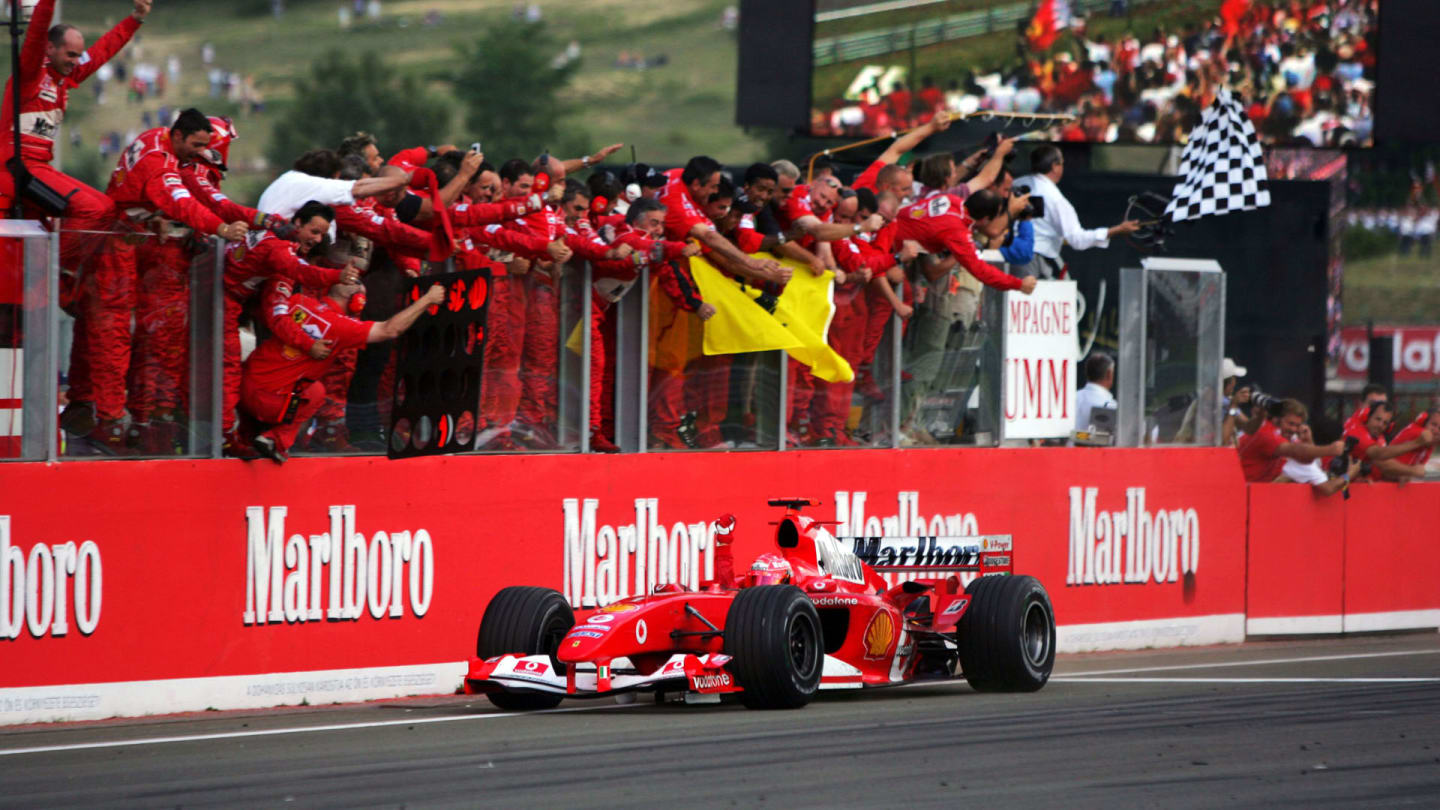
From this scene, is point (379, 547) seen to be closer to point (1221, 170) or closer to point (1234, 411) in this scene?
point (1221, 170)

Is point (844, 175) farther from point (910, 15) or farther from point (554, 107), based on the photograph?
point (554, 107)

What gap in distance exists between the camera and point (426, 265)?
1190 cm

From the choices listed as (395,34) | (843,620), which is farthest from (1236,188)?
(395,34)

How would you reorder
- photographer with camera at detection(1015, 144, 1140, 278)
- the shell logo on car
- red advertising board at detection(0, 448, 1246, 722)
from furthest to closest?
photographer with camera at detection(1015, 144, 1140, 278)
the shell logo on car
red advertising board at detection(0, 448, 1246, 722)

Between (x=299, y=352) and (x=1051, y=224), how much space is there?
7.00m

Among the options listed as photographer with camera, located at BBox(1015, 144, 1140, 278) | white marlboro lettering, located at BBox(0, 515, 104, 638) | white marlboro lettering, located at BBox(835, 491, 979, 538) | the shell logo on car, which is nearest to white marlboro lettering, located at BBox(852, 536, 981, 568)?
the shell logo on car

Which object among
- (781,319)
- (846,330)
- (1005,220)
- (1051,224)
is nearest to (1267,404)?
(1051,224)

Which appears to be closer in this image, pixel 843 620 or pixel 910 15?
pixel 843 620

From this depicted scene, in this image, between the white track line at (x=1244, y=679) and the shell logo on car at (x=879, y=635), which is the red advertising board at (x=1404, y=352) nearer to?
the white track line at (x=1244, y=679)

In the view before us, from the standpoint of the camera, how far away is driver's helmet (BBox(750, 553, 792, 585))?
11.0 meters

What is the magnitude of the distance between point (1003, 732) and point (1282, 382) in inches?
A: 611

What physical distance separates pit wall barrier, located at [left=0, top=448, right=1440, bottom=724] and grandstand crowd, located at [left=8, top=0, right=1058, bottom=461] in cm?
25

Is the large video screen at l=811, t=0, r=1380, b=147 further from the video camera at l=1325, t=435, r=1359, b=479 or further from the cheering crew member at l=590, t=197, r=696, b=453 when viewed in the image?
the cheering crew member at l=590, t=197, r=696, b=453

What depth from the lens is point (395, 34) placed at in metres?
85.5
